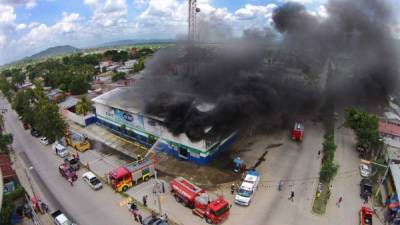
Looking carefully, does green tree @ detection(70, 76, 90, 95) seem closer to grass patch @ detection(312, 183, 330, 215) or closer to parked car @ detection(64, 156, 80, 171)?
parked car @ detection(64, 156, 80, 171)

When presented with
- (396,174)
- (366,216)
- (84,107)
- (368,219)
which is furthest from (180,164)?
(396,174)

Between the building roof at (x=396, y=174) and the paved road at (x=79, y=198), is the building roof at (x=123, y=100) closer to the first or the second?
the paved road at (x=79, y=198)

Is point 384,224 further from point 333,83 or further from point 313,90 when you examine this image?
point 333,83

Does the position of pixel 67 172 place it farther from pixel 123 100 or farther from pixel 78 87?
pixel 78 87

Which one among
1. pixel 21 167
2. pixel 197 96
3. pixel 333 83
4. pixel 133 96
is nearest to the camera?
pixel 21 167

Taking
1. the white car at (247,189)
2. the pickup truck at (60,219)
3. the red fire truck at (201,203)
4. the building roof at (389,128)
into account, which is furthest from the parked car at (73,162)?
the building roof at (389,128)

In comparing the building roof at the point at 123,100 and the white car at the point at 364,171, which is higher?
the building roof at the point at 123,100

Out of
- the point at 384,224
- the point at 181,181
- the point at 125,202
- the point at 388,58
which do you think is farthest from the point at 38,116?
the point at 388,58
